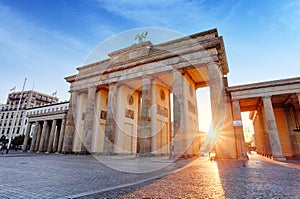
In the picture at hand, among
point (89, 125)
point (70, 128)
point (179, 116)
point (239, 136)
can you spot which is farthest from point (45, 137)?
point (239, 136)

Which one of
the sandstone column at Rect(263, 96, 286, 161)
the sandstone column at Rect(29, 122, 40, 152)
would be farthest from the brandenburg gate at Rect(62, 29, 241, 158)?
the sandstone column at Rect(29, 122, 40, 152)

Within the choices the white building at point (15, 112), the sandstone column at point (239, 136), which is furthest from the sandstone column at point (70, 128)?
the white building at point (15, 112)

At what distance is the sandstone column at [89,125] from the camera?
79.8ft

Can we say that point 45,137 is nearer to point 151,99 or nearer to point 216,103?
point 151,99

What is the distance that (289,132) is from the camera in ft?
74.8

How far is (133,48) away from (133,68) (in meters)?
3.46

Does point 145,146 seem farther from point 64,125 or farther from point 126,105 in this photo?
point 64,125

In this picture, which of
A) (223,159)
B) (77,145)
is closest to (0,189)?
(223,159)

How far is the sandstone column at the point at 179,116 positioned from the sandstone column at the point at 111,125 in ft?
29.4

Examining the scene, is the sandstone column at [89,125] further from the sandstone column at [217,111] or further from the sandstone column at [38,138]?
the sandstone column at [217,111]

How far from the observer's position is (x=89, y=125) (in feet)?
81.8

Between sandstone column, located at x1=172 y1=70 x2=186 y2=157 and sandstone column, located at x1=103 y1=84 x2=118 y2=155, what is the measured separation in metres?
8.97

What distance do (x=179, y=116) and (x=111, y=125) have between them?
9.62 m

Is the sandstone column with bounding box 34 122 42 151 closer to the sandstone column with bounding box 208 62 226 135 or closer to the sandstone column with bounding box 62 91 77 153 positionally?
the sandstone column with bounding box 62 91 77 153
